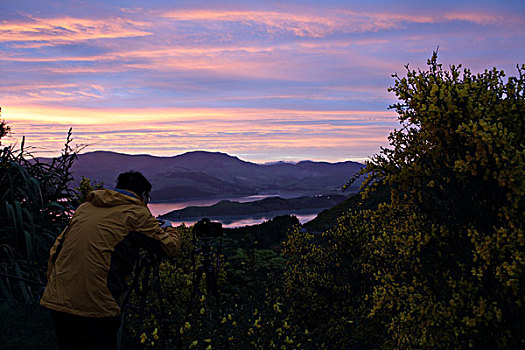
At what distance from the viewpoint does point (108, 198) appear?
3414 mm

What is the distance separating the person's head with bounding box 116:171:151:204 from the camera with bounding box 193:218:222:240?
37.3 inches

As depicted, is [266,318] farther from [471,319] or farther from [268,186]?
[268,186]

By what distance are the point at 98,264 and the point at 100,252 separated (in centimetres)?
10

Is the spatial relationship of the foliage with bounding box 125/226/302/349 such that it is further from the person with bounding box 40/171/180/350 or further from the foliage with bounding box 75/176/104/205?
the foliage with bounding box 75/176/104/205

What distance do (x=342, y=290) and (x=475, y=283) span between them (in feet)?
12.4

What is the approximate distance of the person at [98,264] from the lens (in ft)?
10.7

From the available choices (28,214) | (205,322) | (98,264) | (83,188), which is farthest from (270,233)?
(98,264)

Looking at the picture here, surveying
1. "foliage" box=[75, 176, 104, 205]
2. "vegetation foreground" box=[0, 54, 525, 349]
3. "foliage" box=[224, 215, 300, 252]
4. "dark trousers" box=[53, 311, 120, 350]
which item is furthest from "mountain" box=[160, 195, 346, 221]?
"dark trousers" box=[53, 311, 120, 350]

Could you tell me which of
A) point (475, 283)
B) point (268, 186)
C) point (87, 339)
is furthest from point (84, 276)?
point (268, 186)

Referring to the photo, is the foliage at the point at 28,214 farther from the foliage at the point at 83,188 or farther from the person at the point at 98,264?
the person at the point at 98,264

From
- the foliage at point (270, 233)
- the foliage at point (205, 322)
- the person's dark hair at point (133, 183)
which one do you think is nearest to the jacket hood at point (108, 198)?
the person's dark hair at point (133, 183)

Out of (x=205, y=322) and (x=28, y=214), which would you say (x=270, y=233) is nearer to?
(x=28, y=214)

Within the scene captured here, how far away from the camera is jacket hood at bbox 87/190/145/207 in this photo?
11.2ft

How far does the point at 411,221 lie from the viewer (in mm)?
A: 4105
